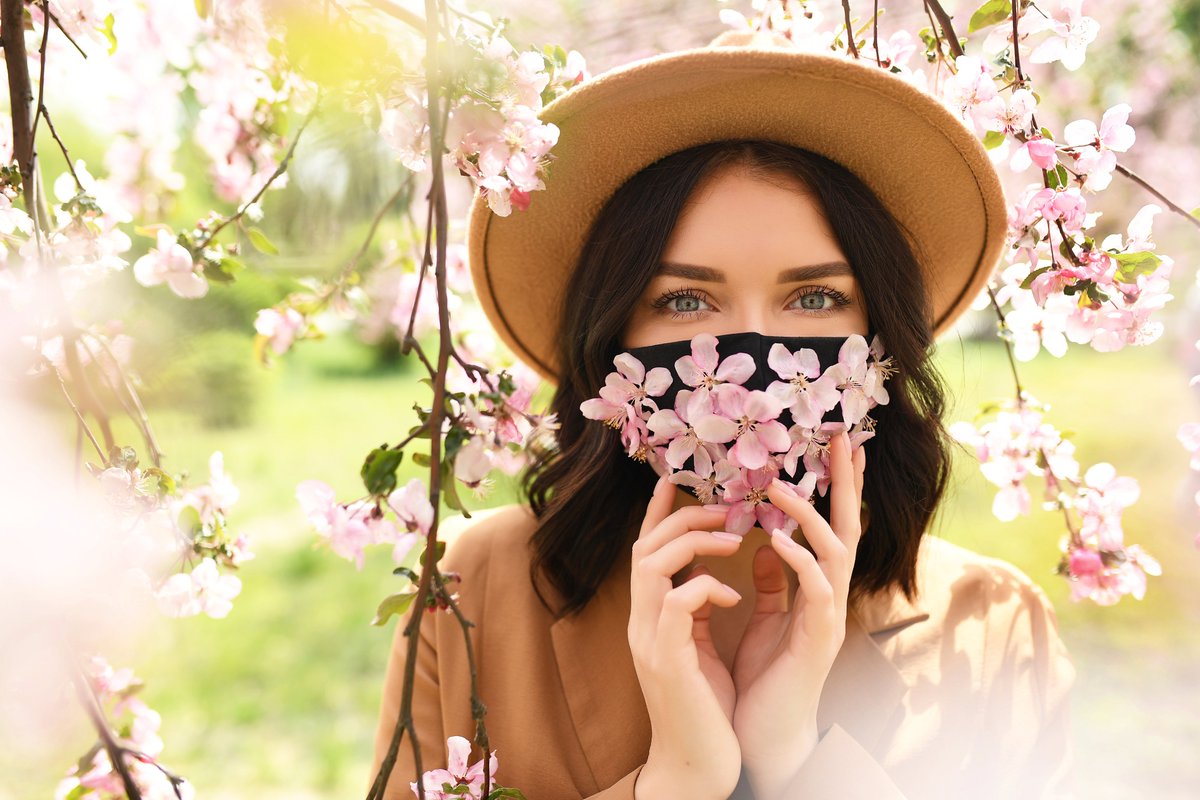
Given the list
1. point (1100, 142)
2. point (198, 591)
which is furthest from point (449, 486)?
point (1100, 142)

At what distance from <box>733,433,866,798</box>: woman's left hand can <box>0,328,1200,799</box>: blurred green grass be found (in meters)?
0.63

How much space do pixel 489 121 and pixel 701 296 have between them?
0.45m

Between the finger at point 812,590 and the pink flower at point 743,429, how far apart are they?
105mm

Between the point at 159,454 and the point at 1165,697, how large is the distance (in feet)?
13.8

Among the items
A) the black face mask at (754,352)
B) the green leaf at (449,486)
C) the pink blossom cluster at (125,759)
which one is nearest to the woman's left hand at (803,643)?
the black face mask at (754,352)

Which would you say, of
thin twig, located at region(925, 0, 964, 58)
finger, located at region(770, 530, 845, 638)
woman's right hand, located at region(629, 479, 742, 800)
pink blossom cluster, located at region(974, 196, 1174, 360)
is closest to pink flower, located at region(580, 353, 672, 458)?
woman's right hand, located at region(629, 479, 742, 800)

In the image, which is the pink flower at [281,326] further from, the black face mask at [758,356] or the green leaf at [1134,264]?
the green leaf at [1134,264]

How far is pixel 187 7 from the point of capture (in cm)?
186

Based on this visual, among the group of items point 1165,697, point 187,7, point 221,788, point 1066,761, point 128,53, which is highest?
point 128,53

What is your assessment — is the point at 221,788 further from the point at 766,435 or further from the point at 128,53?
the point at 766,435

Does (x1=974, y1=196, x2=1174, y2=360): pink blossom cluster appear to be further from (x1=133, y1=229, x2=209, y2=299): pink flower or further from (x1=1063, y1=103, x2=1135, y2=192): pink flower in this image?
(x1=133, y1=229, x2=209, y2=299): pink flower

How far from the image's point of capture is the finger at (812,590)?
1183 millimetres

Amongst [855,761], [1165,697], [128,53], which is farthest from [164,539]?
[1165,697]

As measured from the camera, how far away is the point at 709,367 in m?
1.22
